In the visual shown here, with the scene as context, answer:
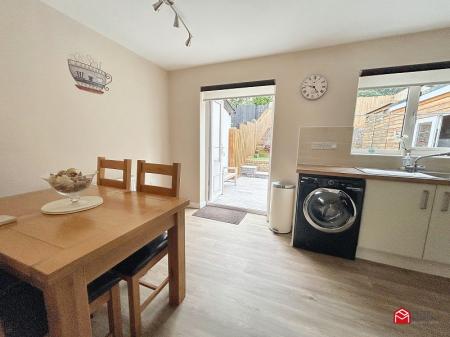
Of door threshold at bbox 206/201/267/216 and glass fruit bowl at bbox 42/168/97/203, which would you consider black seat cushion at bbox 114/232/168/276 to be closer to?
glass fruit bowl at bbox 42/168/97/203

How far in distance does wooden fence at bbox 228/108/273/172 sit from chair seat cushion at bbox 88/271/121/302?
4928 millimetres

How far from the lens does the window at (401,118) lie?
6.49ft

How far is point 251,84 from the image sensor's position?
8.42 ft

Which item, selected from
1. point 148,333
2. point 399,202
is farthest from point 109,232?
point 399,202

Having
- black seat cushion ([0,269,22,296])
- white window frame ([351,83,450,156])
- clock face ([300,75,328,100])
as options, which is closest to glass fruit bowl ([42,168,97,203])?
black seat cushion ([0,269,22,296])

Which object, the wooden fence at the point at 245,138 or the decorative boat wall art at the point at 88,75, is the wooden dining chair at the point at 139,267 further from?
the wooden fence at the point at 245,138

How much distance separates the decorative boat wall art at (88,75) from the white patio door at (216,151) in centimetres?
152

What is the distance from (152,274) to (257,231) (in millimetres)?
1302

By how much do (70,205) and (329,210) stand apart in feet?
6.96

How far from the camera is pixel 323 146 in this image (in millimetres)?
2303

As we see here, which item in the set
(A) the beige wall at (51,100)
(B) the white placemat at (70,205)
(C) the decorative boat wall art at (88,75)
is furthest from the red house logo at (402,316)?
(C) the decorative boat wall art at (88,75)

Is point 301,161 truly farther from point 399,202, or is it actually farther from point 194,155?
point 194,155

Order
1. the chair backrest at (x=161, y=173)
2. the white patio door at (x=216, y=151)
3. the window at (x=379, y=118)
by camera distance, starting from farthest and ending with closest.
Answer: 1. the white patio door at (x=216, y=151)
2. the window at (x=379, y=118)
3. the chair backrest at (x=161, y=173)

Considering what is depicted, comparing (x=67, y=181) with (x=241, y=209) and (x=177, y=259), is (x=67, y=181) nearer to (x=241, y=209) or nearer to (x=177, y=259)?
(x=177, y=259)
